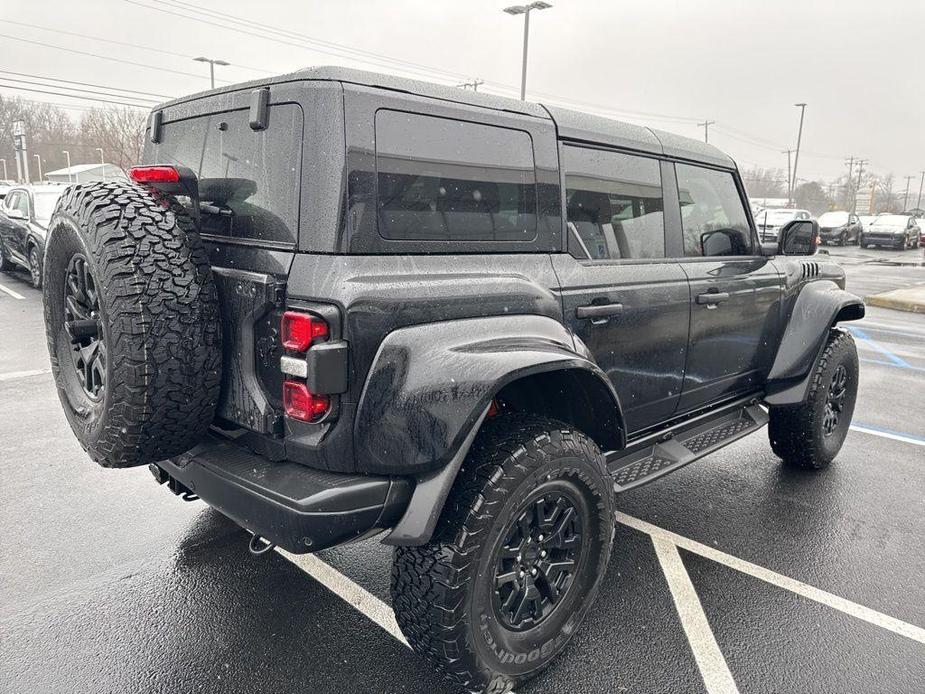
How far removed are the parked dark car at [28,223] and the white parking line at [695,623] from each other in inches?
410

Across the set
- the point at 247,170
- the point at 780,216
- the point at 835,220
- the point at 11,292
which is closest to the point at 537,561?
the point at 247,170

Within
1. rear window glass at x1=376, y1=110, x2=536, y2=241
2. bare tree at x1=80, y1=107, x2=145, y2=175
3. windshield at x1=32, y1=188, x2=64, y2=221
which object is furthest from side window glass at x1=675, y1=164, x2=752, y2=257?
bare tree at x1=80, y1=107, x2=145, y2=175

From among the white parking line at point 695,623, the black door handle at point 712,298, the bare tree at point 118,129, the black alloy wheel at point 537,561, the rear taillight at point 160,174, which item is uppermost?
the bare tree at point 118,129

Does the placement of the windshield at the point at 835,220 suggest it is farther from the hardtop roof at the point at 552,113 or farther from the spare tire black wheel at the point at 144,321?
the spare tire black wheel at the point at 144,321

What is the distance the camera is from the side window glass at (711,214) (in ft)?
11.4

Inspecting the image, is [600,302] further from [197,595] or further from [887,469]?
[887,469]

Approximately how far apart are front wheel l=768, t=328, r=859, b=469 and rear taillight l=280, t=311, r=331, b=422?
3288mm

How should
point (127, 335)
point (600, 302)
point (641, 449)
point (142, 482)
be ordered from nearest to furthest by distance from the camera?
point (127, 335), point (600, 302), point (641, 449), point (142, 482)

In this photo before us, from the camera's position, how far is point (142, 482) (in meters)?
3.96

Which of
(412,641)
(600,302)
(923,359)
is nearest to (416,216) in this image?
(600,302)

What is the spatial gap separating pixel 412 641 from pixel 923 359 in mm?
8247

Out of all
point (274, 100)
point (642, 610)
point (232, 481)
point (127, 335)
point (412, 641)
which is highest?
point (274, 100)

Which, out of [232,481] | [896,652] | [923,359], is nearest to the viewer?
[232,481]

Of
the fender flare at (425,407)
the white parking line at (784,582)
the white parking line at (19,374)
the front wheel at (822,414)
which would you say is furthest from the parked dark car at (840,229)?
the fender flare at (425,407)
